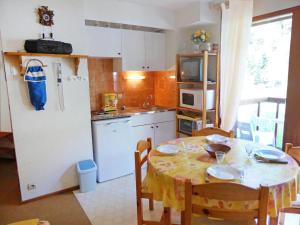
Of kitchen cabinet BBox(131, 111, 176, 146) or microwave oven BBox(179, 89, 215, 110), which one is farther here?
kitchen cabinet BBox(131, 111, 176, 146)

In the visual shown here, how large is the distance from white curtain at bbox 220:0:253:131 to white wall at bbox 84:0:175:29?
893 mm

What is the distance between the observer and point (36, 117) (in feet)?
8.36

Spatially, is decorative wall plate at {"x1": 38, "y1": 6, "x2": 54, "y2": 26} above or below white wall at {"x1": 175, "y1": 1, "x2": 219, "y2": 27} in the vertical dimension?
below

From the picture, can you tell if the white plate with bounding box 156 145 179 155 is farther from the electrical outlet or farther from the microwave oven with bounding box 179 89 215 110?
the electrical outlet

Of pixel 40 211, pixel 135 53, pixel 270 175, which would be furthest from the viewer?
pixel 135 53

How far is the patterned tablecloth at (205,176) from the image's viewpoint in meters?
1.36

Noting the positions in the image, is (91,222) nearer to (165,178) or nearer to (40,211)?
(40,211)

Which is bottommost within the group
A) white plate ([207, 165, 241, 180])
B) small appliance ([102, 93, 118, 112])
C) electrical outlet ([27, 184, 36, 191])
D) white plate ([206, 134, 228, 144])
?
electrical outlet ([27, 184, 36, 191])

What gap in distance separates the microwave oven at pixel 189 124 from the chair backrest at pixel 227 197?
2.05 metres

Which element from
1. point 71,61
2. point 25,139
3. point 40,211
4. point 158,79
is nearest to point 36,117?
point 25,139

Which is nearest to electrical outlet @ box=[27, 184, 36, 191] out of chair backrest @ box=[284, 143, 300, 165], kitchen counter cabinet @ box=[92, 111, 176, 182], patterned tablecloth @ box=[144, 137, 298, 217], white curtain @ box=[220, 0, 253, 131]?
kitchen counter cabinet @ box=[92, 111, 176, 182]

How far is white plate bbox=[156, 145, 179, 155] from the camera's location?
189 cm

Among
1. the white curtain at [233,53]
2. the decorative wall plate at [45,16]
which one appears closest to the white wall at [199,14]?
the white curtain at [233,53]

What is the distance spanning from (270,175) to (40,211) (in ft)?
7.61
